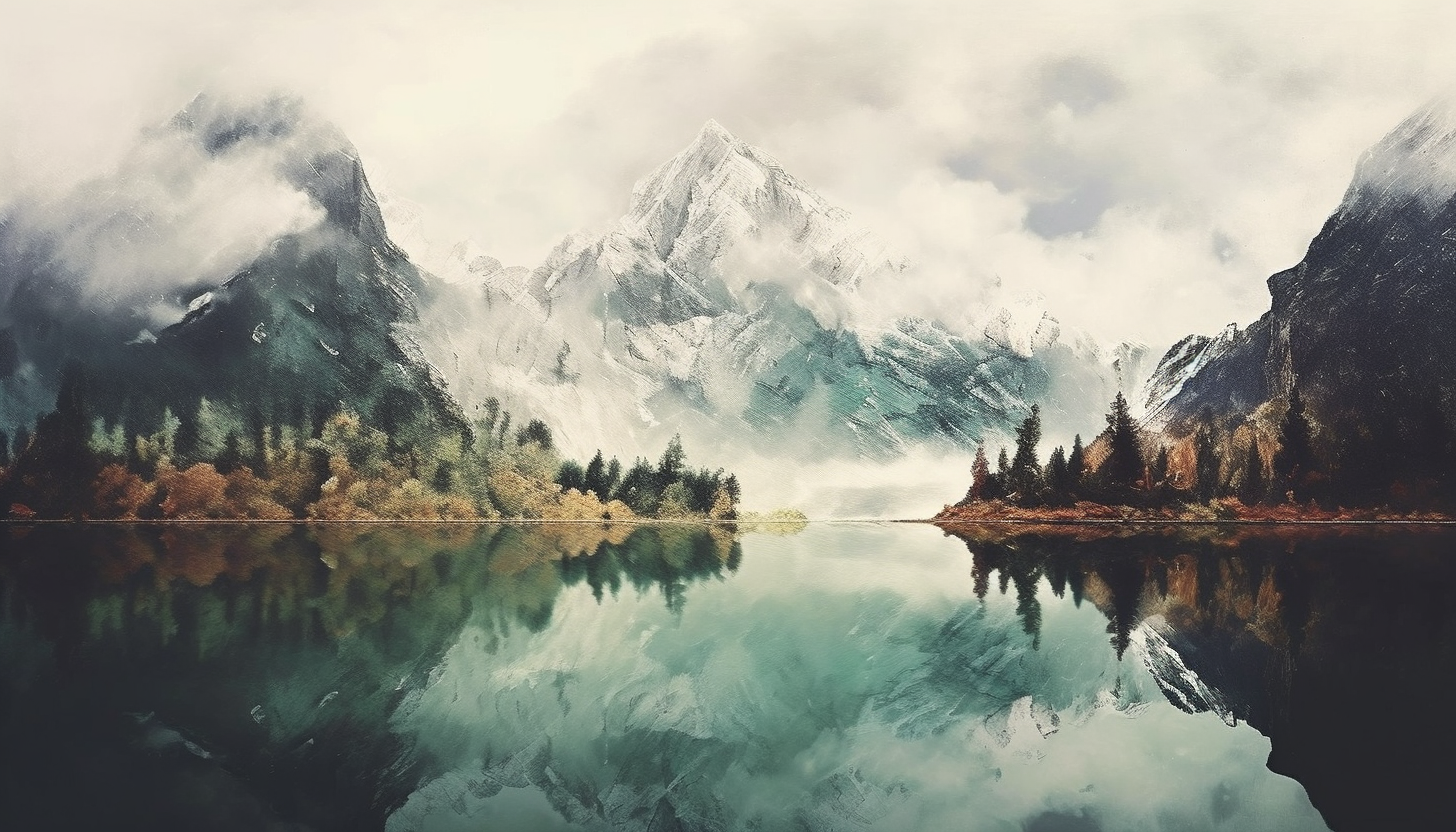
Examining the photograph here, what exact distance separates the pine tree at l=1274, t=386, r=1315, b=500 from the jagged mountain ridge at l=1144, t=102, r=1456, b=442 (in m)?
0.78

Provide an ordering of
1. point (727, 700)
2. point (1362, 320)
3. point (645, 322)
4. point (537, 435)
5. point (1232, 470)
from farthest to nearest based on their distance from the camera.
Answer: point (645, 322) → point (537, 435) → point (1362, 320) → point (1232, 470) → point (727, 700)

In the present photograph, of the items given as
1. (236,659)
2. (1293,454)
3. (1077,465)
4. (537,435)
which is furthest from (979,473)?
(236,659)

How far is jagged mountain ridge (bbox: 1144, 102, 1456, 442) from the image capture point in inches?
1155

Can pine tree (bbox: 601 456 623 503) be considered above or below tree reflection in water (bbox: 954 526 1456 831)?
above

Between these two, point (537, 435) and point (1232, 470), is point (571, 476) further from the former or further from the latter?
point (1232, 470)

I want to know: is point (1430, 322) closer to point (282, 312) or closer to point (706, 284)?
point (706, 284)

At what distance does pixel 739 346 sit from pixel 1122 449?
14497 mm

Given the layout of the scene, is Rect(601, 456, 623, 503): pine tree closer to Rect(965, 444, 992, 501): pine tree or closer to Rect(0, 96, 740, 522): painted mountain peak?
Rect(0, 96, 740, 522): painted mountain peak

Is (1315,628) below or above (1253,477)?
below

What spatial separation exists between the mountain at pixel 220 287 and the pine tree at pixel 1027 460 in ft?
70.2

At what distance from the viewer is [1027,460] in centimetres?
3203

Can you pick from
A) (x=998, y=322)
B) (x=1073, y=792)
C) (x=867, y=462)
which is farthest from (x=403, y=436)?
(x=1073, y=792)

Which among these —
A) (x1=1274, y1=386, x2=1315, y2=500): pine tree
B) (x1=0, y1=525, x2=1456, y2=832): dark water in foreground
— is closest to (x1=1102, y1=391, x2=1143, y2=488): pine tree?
(x1=1274, y1=386, x2=1315, y2=500): pine tree

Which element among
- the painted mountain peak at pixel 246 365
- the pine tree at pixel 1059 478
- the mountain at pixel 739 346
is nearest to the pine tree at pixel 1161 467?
the mountain at pixel 739 346
